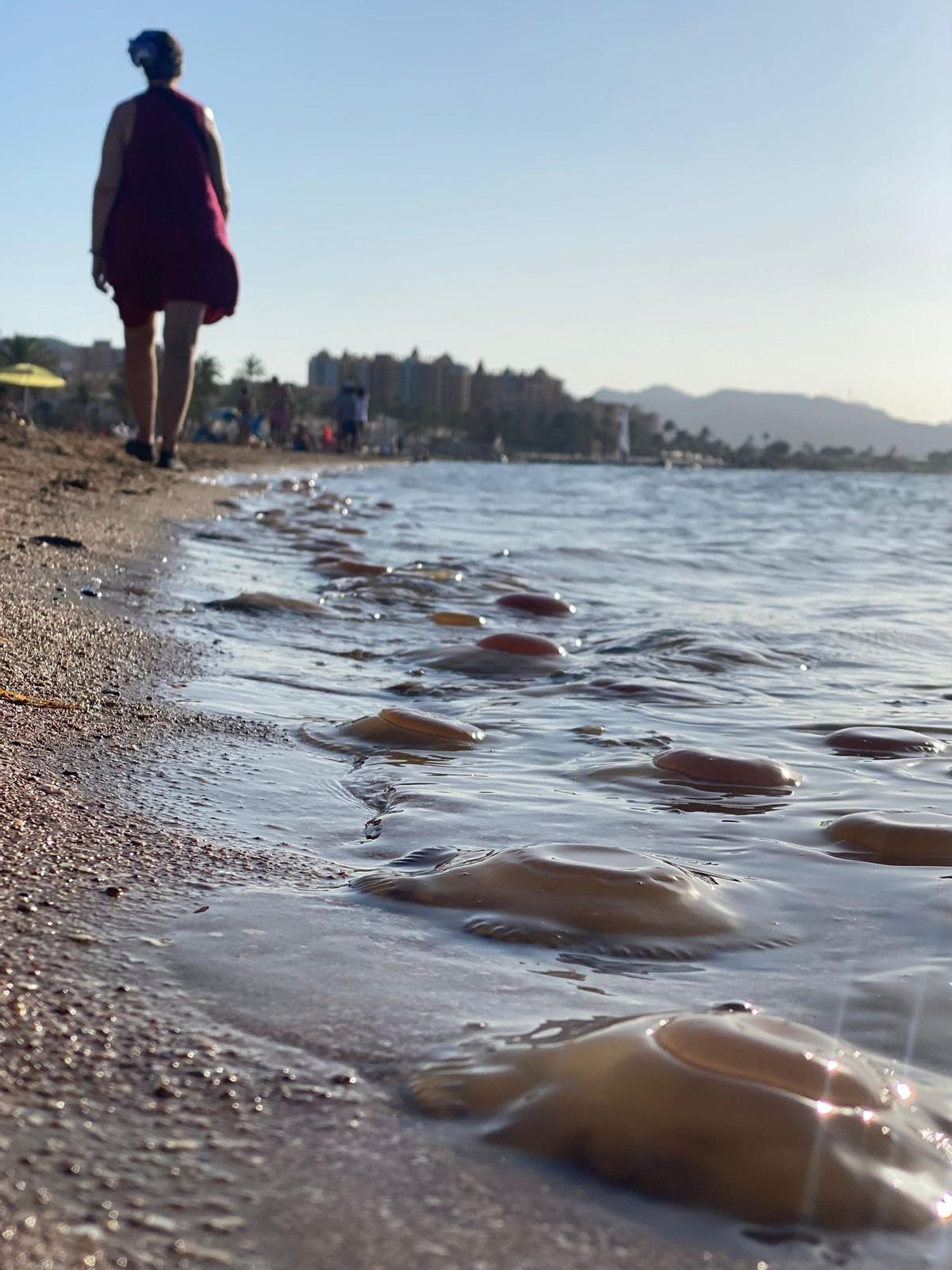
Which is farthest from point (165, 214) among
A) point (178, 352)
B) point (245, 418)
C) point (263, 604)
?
point (245, 418)

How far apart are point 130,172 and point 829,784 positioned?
17.1 ft

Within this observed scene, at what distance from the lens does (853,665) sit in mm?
3734

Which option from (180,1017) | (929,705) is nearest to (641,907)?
(180,1017)

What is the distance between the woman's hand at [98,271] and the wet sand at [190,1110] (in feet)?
16.8

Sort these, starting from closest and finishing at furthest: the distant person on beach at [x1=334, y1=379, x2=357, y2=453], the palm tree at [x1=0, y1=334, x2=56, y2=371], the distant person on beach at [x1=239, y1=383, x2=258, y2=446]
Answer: the distant person on beach at [x1=239, y1=383, x2=258, y2=446] < the distant person on beach at [x1=334, y1=379, x2=357, y2=453] < the palm tree at [x1=0, y1=334, x2=56, y2=371]

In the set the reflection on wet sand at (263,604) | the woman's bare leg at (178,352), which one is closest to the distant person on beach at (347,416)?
the woman's bare leg at (178,352)

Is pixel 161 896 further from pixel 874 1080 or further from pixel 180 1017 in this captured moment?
pixel 874 1080

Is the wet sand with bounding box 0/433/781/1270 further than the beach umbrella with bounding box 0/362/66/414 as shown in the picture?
No

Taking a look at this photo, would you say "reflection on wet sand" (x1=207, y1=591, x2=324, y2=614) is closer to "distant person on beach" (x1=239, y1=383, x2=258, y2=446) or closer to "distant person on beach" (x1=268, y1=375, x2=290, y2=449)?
"distant person on beach" (x1=268, y1=375, x2=290, y2=449)

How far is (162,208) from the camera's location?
6.12 meters

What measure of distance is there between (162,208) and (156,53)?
742mm

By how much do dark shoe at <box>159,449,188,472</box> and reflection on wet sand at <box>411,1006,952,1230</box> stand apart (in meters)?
6.97

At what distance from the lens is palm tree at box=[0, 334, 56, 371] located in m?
64.4

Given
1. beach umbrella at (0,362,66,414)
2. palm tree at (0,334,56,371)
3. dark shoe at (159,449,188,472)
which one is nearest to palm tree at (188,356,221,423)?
palm tree at (0,334,56,371)
